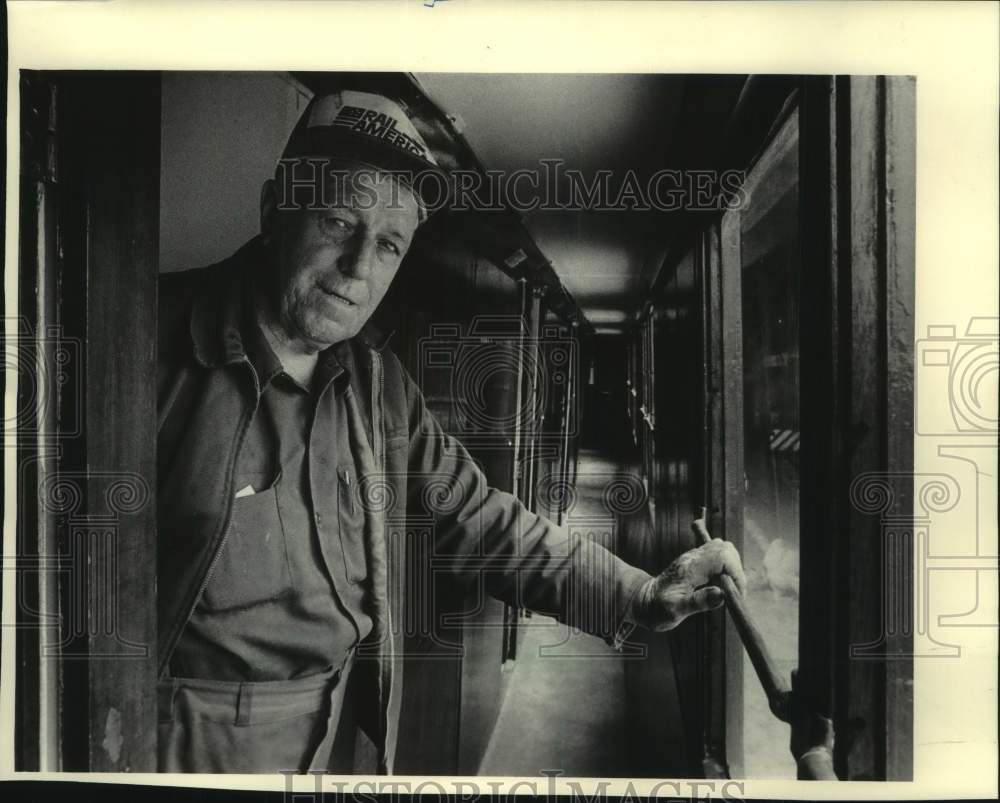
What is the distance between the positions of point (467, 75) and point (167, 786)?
3.71 feet

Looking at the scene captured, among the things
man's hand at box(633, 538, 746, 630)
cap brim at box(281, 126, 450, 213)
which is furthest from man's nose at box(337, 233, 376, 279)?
man's hand at box(633, 538, 746, 630)

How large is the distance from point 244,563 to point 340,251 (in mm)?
469

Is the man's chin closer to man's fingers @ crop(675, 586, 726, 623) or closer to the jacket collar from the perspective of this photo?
the jacket collar

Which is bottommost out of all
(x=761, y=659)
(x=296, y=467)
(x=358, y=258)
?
(x=761, y=659)

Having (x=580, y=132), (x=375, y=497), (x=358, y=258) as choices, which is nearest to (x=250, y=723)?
(x=375, y=497)

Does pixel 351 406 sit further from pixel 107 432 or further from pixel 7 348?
pixel 7 348

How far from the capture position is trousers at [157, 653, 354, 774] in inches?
43.3

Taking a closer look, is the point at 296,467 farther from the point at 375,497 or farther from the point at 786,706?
the point at 786,706

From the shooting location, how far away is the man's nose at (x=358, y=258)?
110cm

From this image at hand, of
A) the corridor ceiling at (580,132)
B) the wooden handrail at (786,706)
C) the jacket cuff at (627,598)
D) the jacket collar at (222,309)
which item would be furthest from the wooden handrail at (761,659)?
the jacket collar at (222,309)

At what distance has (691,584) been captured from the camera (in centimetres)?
110

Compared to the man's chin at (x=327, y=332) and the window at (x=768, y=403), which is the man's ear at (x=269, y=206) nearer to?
the man's chin at (x=327, y=332)

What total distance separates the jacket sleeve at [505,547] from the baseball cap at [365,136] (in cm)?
31

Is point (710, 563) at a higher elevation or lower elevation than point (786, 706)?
higher
